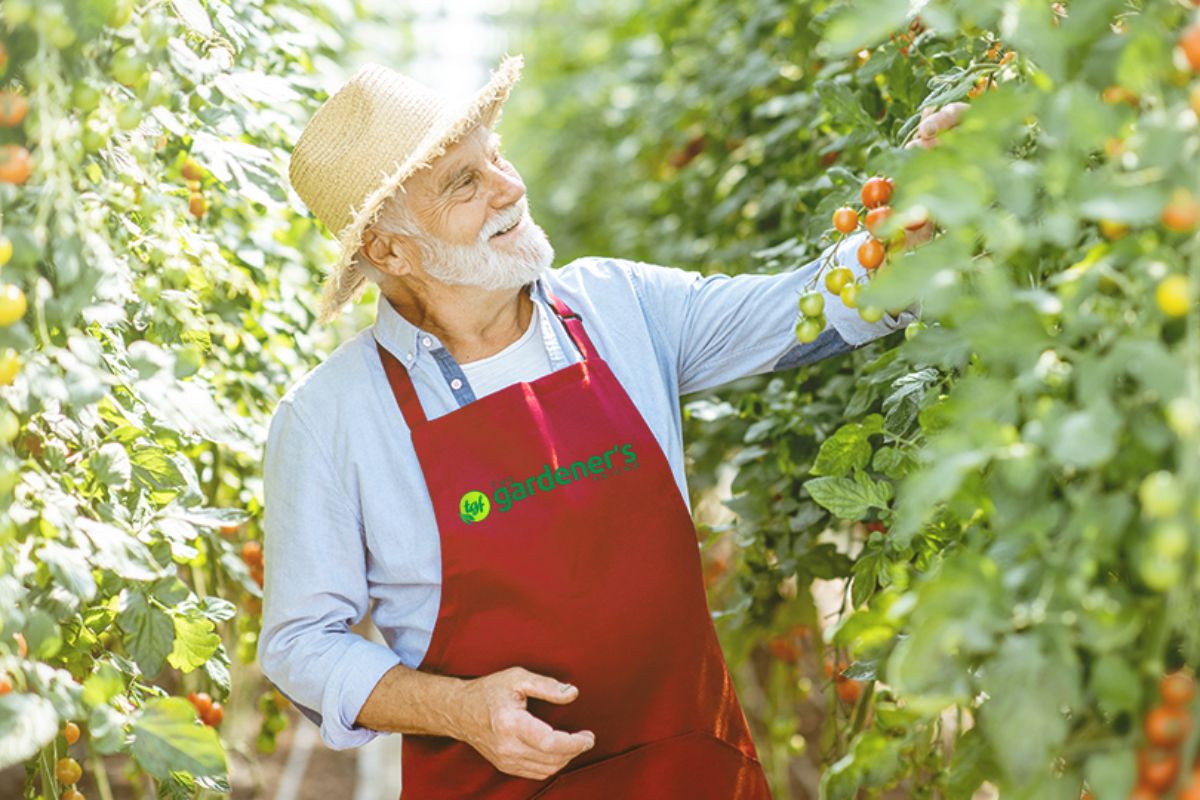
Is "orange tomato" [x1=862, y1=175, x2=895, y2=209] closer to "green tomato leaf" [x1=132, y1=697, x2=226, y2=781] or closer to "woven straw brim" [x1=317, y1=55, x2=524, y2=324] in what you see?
"woven straw brim" [x1=317, y1=55, x2=524, y2=324]

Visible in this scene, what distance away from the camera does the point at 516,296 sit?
1.62 meters

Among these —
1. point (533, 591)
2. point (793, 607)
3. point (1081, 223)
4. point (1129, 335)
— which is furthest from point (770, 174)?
point (1129, 335)

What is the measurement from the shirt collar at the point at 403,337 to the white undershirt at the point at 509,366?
58 millimetres

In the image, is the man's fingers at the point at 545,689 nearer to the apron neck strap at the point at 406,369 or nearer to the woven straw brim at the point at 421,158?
the apron neck strap at the point at 406,369

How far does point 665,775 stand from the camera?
1.48 metres

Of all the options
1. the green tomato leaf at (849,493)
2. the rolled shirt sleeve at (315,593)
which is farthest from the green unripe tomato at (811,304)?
the rolled shirt sleeve at (315,593)

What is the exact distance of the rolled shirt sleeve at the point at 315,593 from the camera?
1.42 m

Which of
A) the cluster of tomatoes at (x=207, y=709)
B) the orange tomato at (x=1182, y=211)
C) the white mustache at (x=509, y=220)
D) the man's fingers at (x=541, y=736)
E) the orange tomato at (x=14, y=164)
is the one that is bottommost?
the cluster of tomatoes at (x=207, y=709)

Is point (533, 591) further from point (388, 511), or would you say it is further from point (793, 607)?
point (793, 607)

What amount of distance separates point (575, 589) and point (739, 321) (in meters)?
0.41

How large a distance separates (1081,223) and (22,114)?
0.81 metres

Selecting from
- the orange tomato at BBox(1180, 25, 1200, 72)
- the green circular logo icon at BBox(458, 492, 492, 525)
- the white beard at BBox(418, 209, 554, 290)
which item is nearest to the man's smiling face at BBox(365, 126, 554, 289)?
the white beard at BBox(418, 209, 554, 290)

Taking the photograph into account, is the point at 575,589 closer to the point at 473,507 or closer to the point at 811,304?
the point at 473,507

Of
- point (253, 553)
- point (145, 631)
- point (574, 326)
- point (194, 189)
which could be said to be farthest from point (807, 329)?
point (253, 553)
